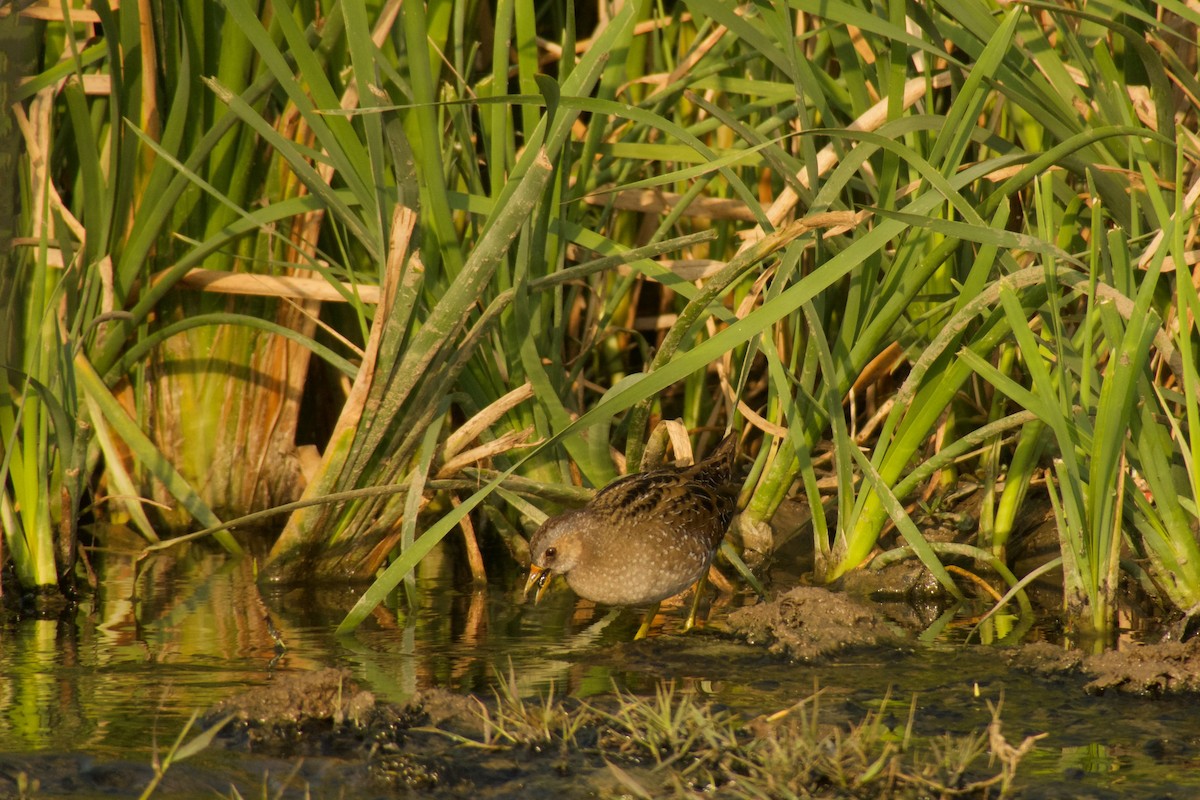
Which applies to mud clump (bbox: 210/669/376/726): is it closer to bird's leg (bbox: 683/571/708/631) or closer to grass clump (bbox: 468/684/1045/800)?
grass clump (bbox: 468/684/1045/800)

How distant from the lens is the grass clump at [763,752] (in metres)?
2.79

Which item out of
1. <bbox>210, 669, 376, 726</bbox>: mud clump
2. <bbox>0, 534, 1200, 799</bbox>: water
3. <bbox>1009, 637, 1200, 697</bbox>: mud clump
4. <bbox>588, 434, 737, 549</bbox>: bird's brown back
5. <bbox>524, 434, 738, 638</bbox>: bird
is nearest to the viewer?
<bbox>0, 534, 1200, 799</bbox>: water

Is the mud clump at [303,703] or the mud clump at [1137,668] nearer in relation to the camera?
the mud clump at [303,703]

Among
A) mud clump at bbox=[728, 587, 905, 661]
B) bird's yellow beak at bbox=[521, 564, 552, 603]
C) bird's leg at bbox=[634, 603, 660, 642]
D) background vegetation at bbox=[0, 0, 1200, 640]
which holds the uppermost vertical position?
background vegetation at bbox=[0, 0, 1200, 640]

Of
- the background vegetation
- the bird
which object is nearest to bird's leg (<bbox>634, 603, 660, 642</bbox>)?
the bird

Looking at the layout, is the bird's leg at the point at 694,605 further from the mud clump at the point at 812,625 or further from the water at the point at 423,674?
the mud clump at the point at 812,625

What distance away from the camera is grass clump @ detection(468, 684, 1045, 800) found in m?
2.79

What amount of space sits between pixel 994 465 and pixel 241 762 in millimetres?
2639

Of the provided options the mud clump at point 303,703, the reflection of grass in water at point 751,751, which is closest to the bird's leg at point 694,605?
the reflection of grass in water at point 751,751

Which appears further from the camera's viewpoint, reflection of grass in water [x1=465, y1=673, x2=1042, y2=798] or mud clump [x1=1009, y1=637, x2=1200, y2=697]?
mud clump [x1=1009, y1=637, x2=1200, y2=697]

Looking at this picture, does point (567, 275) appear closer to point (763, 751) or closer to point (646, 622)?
point (646, 622)

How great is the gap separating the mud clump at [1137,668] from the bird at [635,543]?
1.12m

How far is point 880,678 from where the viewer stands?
12.1ft

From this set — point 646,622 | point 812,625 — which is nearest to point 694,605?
point 646,622
